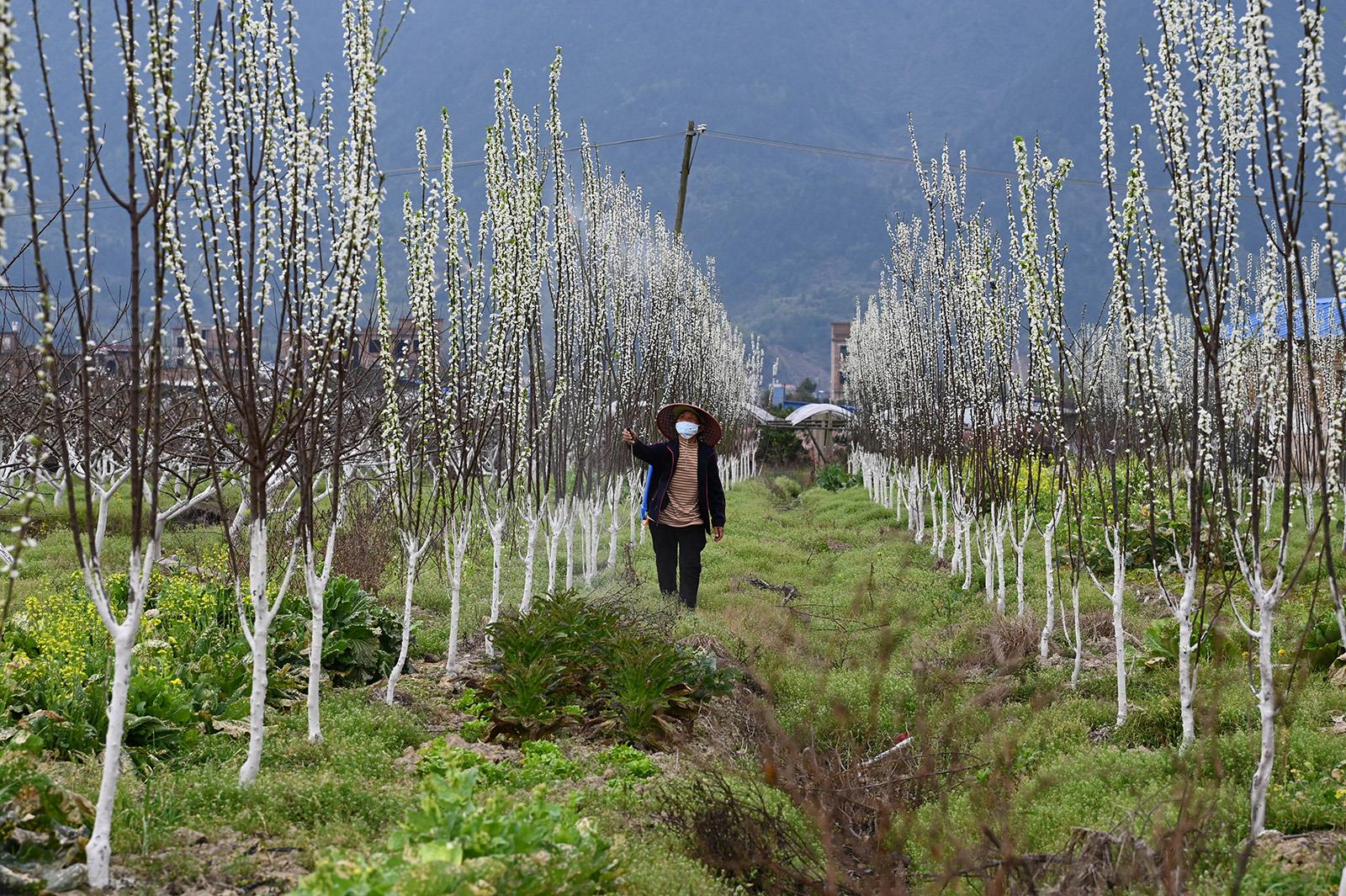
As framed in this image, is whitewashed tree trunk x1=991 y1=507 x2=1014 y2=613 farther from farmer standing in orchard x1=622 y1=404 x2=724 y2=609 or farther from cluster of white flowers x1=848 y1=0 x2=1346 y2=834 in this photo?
farmer standing in orchard x1=622 y1=404 x2=724 y2=609

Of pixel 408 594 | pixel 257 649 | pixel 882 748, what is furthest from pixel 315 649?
pixel 882 748

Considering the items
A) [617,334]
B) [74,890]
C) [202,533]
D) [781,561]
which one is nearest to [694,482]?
[617,334]

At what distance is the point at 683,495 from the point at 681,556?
0.62 meters

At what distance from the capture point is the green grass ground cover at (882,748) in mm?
3668

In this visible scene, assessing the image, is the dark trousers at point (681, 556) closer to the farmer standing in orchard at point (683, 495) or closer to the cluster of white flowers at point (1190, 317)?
the farmer standing in orchard at point (683, 495)

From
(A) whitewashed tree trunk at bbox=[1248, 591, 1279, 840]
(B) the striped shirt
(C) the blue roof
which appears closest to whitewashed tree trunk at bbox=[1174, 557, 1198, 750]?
(A) whitewashed tree trunk at bbox=[1248, 591, 1279, 840]

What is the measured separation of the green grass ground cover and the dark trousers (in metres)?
0.38

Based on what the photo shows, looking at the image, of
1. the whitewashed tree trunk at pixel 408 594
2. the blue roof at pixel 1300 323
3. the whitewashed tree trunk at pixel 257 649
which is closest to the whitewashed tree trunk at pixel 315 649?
the whitewashed tree trunk at pixel 257 649

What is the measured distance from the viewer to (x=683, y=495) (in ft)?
31.6

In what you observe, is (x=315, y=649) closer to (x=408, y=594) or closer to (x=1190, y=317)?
(x=408, y=594)

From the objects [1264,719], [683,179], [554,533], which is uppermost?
[683,179]

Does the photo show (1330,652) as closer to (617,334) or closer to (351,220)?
(351,220)

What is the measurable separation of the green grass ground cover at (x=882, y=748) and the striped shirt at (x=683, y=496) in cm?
92

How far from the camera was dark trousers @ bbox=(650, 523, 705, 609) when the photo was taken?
9.58 m
